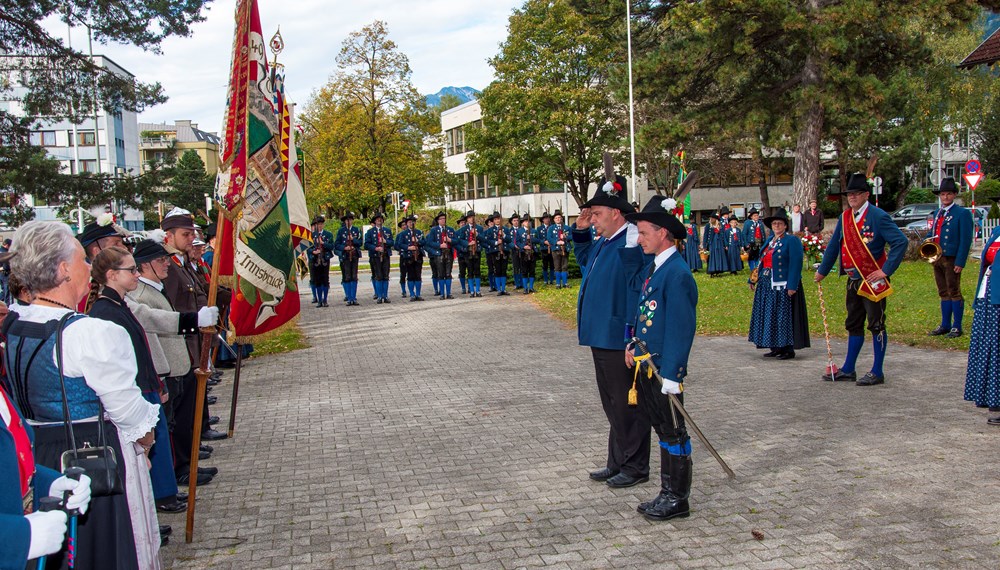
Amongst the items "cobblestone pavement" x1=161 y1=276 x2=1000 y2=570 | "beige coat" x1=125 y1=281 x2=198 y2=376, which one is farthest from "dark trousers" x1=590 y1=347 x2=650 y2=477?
"beige coat" x1=125 y1=281 x2=198 y2=376

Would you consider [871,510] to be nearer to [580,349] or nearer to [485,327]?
[580,349]

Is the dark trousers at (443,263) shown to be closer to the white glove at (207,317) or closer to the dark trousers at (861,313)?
the dark trousers at (861,313)

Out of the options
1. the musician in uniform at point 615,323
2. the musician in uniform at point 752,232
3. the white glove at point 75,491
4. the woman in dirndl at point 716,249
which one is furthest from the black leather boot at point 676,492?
the woman in dirndl at point 716,249

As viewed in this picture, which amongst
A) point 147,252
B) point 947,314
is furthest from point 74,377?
point 947,314

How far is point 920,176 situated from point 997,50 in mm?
52425

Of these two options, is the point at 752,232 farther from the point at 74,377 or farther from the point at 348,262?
the point at 74,377

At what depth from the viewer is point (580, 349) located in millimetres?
11836

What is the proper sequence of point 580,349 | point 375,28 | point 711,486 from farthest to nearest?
point 375,28, point 580,349, point 711,486

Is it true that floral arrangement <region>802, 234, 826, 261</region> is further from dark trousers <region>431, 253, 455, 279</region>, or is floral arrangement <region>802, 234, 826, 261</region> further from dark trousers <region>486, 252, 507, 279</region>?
dark trousers <region>431, 253, 455, 279</region>

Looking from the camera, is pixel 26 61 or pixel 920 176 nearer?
pixel 26 61

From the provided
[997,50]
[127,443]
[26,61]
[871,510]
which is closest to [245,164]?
[127,443]

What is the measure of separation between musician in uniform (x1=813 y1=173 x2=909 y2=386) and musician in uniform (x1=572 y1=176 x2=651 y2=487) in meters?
3.98

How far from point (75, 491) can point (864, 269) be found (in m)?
8.05

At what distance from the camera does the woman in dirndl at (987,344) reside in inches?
254
